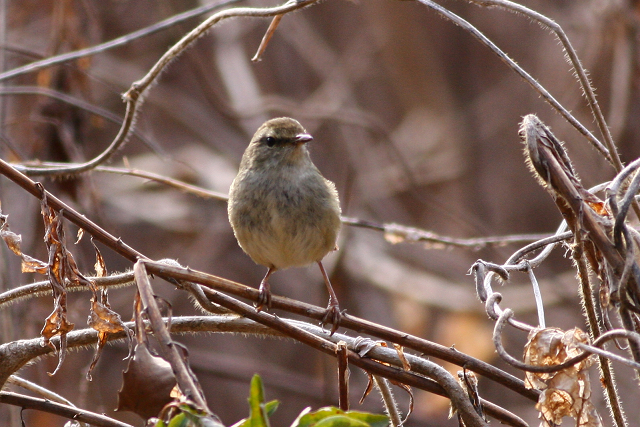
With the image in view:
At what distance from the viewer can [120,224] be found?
24.5 ft

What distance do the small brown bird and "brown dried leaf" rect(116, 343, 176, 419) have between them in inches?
84.7

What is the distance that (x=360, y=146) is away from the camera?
7.73 meters

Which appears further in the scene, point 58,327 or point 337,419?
point 58,327

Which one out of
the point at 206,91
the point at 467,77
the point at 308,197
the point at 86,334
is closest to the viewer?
the point at 86,334

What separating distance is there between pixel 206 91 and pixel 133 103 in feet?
12.4

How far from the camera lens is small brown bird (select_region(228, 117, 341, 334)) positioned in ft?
11.6

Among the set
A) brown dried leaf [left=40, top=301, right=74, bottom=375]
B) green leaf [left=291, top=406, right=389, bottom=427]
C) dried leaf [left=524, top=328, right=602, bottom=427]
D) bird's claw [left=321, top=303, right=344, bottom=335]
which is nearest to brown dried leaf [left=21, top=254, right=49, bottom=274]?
brown dried leaf [left=40, top=301, right=74, bottom=375]

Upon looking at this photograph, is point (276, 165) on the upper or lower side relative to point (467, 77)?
lower

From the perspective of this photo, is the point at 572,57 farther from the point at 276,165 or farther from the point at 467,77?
the point at 467,77

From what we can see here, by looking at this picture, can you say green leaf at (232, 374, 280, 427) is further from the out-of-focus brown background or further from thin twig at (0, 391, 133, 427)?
the out-of-focus brown background

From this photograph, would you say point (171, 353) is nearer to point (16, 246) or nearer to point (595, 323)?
point (16, 246)

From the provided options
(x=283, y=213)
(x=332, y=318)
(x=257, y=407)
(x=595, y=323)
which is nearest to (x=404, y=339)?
(x=595, y=323)

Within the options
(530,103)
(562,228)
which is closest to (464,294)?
(530,103)

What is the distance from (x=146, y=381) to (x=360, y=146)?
656 cm
